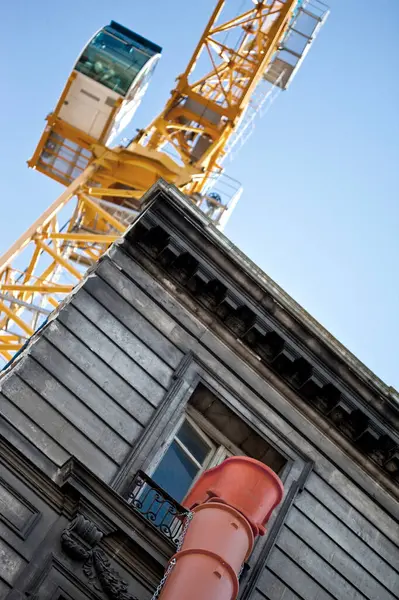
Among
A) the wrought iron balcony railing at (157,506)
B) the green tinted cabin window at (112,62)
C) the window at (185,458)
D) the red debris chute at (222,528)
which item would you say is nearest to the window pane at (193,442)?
the window at (185,458)

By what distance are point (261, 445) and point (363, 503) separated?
1945 mm

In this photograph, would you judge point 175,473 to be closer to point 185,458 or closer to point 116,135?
point 185,458

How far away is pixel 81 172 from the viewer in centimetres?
3228

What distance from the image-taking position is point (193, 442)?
1738 cm

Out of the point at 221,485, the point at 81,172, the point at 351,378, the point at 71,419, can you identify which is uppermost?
the point at 81,172

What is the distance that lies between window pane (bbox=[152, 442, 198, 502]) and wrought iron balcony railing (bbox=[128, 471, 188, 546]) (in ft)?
2.24

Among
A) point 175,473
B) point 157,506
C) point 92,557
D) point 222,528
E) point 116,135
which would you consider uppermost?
point 116,135

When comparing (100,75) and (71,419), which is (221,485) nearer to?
(71,419)

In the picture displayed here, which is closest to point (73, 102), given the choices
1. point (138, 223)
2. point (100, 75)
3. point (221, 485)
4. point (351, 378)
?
point (100, 75)

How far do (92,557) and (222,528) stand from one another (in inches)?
101

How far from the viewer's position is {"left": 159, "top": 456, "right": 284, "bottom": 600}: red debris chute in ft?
38.4

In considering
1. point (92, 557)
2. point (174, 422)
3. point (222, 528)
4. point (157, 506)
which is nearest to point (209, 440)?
point (174, 422)

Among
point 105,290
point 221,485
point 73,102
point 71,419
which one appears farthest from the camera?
point 73,102

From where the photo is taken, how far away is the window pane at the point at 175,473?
1655 centimetres
